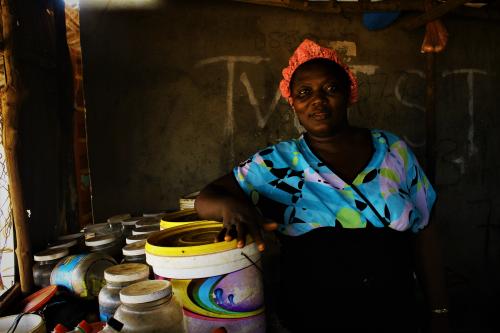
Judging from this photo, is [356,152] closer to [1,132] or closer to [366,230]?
[366,230]

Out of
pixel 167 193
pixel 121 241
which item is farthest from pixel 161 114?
pixel 121 241

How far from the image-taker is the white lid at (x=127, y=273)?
1.41 metres

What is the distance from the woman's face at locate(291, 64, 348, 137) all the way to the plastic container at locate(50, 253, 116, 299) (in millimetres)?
1308

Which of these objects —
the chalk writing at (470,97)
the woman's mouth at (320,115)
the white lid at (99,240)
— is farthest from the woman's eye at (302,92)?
the chalk writing at (470,97)

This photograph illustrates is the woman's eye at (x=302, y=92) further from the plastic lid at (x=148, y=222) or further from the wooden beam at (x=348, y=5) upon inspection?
the wooden beam at (x=348, y=5)

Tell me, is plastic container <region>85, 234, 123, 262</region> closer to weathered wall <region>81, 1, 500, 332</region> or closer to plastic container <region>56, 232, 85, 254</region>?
plastic container <region>56, 232, 85, 254</region>

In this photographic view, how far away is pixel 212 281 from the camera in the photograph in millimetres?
1194

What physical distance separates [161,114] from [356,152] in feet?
7.31

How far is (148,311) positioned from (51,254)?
1204mm

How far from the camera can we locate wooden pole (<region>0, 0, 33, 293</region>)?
1952 mm

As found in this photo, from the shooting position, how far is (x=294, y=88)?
1753mm

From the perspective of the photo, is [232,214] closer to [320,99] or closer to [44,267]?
[320,99]

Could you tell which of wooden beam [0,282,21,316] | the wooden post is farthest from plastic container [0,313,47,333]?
the wooden post

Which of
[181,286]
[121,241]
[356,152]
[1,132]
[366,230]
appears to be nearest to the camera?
[181,286]
